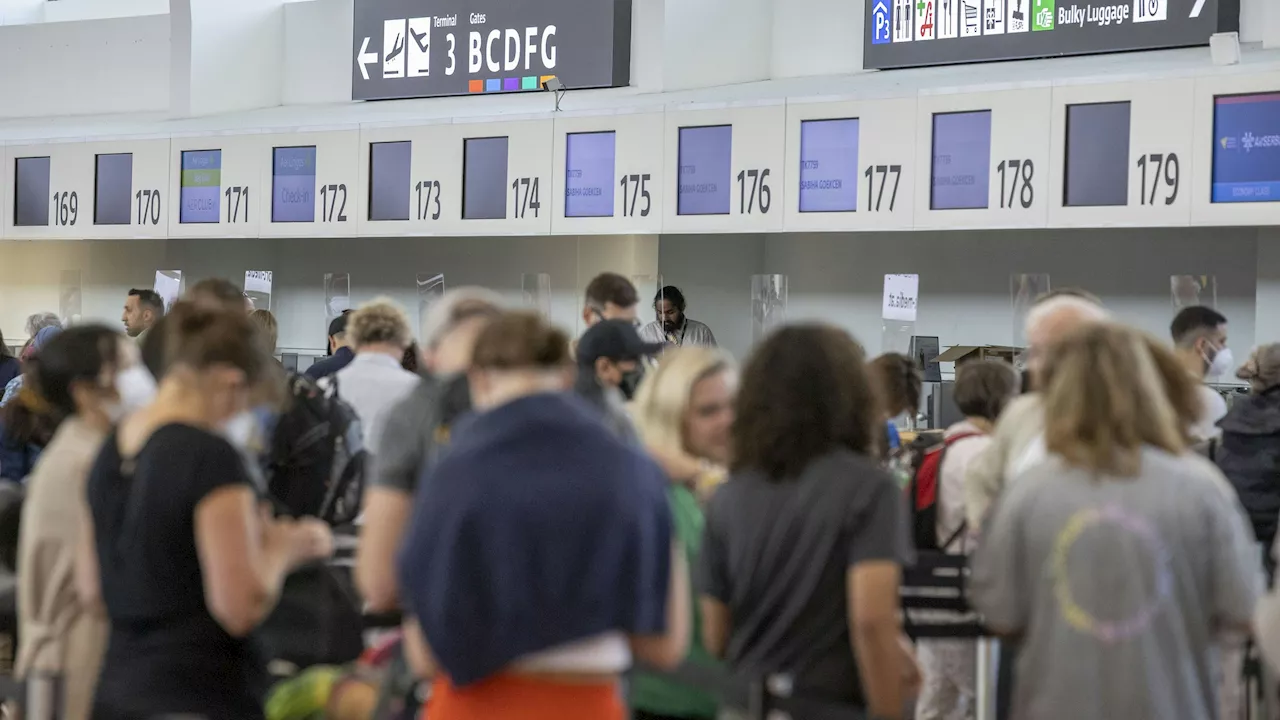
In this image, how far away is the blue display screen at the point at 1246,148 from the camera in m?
7.12

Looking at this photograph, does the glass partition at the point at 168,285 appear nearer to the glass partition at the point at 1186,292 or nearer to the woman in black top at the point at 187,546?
the glass partition at the point at 1186,292

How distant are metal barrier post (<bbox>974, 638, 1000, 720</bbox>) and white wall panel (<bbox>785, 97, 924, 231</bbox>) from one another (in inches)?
165

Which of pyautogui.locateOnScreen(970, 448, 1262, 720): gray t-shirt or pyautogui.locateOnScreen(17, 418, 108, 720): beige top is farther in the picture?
pyautogui.locateOnScreen(17, 418, 108, 720): beige top

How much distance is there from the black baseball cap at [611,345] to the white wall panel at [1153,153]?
3.69 metres

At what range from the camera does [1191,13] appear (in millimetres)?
8023

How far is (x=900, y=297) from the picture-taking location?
8281mm

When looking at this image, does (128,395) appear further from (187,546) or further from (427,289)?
(427,289)

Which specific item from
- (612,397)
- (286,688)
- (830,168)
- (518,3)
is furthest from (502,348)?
(518,3)

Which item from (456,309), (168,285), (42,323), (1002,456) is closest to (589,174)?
(168,285)

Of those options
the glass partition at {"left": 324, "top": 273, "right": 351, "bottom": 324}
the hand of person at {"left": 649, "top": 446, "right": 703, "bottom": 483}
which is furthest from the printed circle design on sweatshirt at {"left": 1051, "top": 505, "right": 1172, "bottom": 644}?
the glass partition at {"left": 324, "top": 273, "right": 351, "bottom": 324}

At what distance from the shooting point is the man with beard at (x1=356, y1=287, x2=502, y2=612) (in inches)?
121

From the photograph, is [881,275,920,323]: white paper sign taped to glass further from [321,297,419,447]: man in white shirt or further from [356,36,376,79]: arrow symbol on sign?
[356,36,376,79]: arrow symbol on sign

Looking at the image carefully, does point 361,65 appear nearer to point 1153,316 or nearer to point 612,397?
point 1153,316

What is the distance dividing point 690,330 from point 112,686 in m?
6.45
